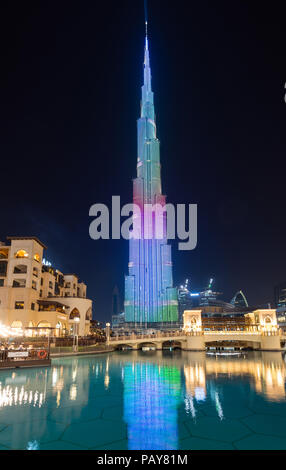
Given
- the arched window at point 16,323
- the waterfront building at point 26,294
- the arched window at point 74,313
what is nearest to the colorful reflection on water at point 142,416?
the waterfront building at point 26,294

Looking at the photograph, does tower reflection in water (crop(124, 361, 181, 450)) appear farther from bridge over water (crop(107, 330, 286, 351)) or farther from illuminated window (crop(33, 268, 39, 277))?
illuminated window (crop(33, 268, 39, 277))

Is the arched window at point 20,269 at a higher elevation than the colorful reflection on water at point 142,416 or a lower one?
higher

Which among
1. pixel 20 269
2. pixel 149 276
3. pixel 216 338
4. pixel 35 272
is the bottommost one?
pixel 216 338

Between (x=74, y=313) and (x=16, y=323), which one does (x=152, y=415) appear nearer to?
(x=16, y=323)

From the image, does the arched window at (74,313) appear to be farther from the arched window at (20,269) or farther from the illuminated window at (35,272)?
the arched window at (20,269)

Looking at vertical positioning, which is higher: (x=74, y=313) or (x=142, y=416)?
(x=74, y=313)

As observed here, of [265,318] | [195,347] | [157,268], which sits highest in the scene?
[157,268]

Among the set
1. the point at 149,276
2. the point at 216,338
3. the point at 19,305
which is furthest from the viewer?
the point at 149,276

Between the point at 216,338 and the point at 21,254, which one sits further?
the point at 21,254

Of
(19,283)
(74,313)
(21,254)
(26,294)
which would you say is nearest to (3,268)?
(21,254)

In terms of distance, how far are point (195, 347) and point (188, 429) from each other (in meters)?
59.1
